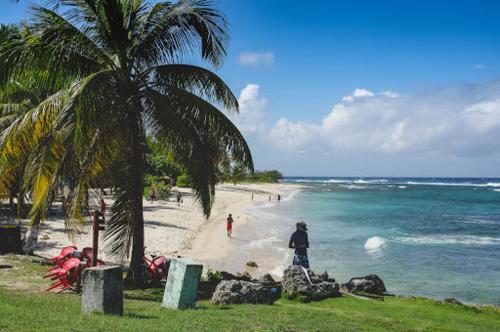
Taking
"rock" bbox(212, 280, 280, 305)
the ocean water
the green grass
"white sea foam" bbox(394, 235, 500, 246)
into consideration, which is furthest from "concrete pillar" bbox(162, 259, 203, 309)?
"white sea foam" bbox(394, 235, 500, 246)

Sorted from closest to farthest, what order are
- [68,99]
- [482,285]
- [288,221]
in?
[68,99]
[482,285]
[288,221]

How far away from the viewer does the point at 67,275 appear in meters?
9.16

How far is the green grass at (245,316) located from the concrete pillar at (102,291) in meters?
0.20

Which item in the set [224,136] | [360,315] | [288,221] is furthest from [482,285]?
[288,221]

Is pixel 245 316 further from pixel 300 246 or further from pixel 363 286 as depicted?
pixel 363 286

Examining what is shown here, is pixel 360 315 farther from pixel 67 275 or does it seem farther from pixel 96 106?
pixel 96 106

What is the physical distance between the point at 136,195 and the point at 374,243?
60.2 feet

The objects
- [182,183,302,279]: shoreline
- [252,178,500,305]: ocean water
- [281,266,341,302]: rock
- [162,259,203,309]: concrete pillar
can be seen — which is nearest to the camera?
[162,259,203,309]: concrete pillar

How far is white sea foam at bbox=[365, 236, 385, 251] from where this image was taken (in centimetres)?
2438

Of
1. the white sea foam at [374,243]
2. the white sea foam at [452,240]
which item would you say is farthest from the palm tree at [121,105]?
the white sea foam at [452,240]

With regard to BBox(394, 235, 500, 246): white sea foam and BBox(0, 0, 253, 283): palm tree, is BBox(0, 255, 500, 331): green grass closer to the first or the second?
BBox(0, 0, 253, 283): palm tree

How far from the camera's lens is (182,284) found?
7730mm

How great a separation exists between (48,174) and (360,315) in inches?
248

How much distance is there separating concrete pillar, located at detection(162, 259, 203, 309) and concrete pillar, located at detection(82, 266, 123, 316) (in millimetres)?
1184
